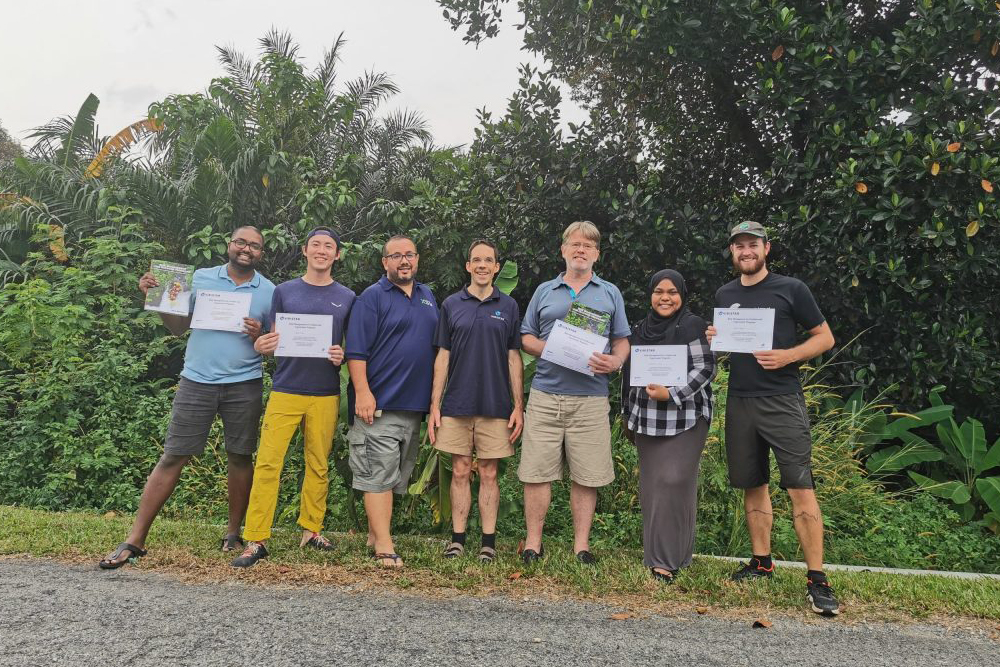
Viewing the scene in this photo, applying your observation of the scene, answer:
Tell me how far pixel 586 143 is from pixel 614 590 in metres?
4.87

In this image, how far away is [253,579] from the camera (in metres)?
4.09

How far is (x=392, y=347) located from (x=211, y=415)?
1297mm

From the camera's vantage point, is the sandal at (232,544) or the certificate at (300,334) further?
the sandal at (232,544)

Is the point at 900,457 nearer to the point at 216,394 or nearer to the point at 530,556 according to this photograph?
the point at 530,556

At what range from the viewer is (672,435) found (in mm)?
4270

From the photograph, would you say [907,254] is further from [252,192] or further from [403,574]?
[252,192]

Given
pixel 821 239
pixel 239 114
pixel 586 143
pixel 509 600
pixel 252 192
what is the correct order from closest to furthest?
pixel 509 600 → pixel 821 239 → pixel 586 143 → pixel 252 192 → pixel 239 114

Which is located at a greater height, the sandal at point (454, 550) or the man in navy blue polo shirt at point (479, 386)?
the man in navy blue polo shirt at point (479, 386)

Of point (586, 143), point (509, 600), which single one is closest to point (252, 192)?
point (586, 143)

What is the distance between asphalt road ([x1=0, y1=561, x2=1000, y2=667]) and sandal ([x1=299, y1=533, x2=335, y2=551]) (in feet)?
2.56

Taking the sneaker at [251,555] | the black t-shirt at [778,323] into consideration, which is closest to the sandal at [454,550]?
the sneaker at [251,555]

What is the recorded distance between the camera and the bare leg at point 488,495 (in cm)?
463

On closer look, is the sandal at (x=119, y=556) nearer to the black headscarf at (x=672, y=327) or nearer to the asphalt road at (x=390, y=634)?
the asphalt road at (x=390, y=634)

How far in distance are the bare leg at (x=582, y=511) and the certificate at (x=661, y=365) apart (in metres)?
0.84
